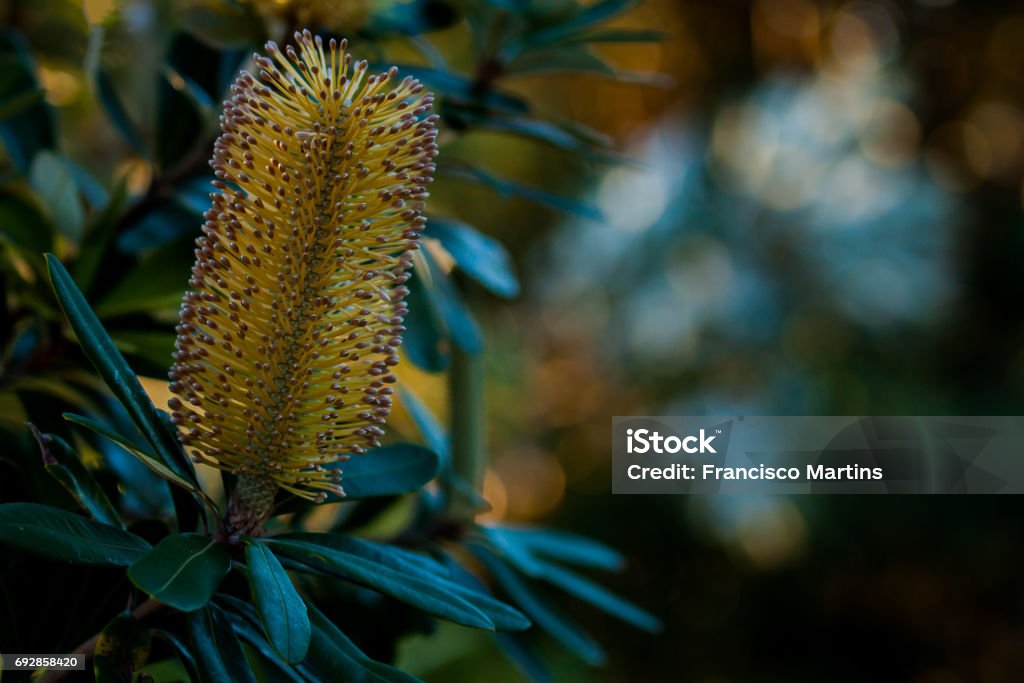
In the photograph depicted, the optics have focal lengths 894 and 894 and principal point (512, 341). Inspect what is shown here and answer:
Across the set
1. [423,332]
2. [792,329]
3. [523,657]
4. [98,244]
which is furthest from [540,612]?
[792,329]

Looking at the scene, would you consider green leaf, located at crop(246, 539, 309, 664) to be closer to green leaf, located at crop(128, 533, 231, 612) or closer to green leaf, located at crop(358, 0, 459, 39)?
Answer: green leaf, located at crop(128, 533, 231, 612)

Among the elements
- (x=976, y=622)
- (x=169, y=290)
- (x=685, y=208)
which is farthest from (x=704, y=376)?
(x=169, y=290)

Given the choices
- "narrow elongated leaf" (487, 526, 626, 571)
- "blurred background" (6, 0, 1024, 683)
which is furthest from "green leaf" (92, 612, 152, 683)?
"blurred background" (6, 0, 1024, 683)

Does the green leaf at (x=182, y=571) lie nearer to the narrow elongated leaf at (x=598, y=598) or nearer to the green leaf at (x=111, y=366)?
the green leaf at (x=111, y=366)

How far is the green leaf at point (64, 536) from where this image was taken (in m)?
0.21

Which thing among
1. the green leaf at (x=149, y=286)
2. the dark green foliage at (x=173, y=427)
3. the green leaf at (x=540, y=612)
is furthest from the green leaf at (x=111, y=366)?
the green leaf at (x=540, y=612)

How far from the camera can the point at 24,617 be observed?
0.28 meters

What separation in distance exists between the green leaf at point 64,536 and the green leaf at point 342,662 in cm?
5

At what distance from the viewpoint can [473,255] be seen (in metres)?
0.37

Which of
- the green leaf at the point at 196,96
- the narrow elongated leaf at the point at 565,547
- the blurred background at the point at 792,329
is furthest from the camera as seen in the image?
the blurred background at the point at 792,329

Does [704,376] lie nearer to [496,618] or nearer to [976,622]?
[976,622]

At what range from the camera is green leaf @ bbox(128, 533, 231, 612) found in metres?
0.21

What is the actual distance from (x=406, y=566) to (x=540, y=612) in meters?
0.18

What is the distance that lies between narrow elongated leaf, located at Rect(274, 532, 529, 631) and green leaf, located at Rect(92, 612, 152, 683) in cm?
5
